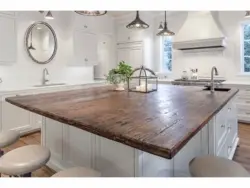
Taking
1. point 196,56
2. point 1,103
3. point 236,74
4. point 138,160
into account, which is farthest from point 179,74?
point 138,160

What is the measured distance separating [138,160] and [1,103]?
296 cm

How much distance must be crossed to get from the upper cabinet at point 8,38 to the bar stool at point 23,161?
104 inches

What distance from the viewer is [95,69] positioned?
633 centimetres

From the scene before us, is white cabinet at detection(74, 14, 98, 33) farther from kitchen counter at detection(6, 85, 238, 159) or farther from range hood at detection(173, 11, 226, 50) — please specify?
kitchen counter at detection(6, 85, 238, 159)

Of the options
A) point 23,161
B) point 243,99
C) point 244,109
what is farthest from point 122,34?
point 23,161

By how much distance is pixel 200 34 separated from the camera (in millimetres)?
4699

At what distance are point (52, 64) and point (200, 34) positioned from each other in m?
3.30

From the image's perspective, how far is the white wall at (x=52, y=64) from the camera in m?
4.03

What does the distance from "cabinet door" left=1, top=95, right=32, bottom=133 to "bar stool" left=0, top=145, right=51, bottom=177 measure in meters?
2.22

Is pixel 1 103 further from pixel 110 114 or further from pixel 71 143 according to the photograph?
pixel 110 114

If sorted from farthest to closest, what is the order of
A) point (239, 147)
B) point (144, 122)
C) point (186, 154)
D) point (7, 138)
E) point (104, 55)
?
point (104, 55), point (239, 147), point (7, 138), point (186, 154), point (144, 122)

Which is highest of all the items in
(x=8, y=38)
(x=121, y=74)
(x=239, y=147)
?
(x=8, y=38)

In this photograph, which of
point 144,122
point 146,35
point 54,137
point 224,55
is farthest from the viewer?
point 146,35

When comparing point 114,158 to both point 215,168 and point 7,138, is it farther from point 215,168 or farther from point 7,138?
point 7,138
